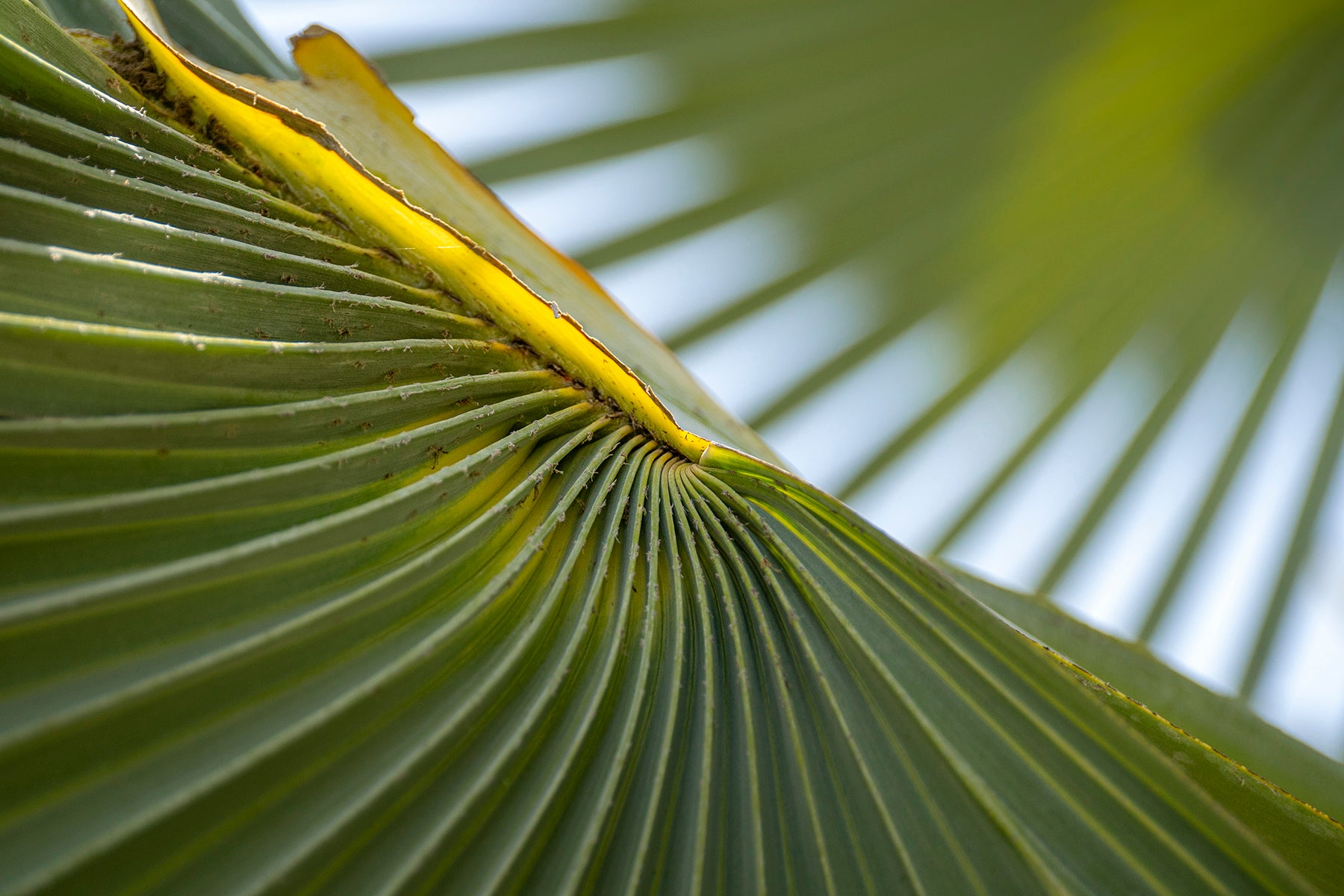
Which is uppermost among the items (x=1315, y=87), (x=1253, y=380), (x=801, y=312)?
(x=1315, y=87)

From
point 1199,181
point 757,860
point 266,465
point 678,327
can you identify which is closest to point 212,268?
point 266,465

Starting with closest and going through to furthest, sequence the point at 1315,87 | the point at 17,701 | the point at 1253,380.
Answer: the point at 17,701 < the point at 1315,87 < the point at 1253,380

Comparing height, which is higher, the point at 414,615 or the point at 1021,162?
the point at 1021,162

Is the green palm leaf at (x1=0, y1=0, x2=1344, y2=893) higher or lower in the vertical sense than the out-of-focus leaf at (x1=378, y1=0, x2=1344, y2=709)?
lower

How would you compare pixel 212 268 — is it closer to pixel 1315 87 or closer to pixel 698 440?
pixel 698 440

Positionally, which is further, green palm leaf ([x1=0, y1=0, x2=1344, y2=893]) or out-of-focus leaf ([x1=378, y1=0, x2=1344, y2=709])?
out-of-focus leaf ([x1=378, y1=0, x2=1344, y2=709])

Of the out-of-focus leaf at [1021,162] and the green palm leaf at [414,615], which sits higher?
the out-of-focus leaf at [1021,162]

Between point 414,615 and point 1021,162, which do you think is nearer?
point 414,615

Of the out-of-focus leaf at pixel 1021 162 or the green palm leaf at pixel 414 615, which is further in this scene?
the out-of-focus leaf at pixel 1021 162
